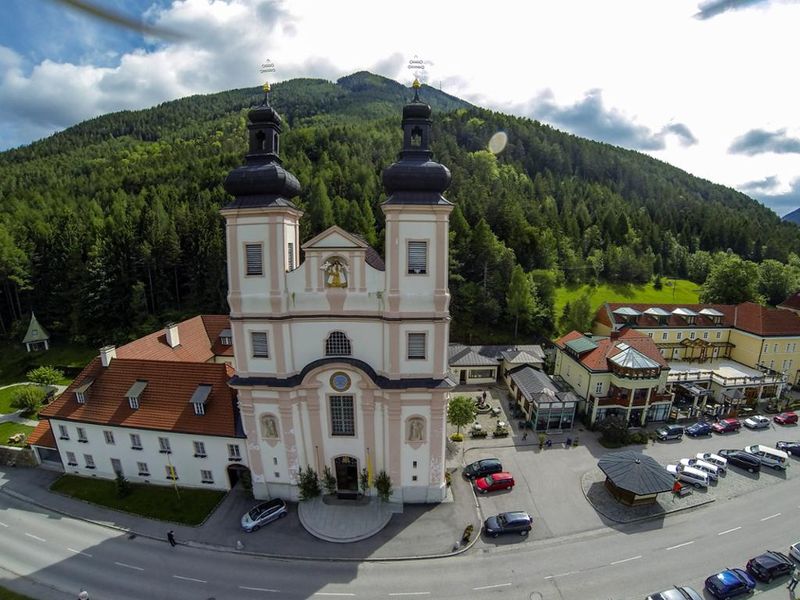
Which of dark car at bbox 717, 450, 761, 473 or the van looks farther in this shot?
the van

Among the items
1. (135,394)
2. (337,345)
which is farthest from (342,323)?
(135,394)

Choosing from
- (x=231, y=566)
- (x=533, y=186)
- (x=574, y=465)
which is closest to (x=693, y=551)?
(x=574, y=465)

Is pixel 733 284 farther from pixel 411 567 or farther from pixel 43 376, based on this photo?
pixel 43 376

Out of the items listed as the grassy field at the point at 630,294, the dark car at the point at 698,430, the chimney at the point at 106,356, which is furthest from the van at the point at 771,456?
the chimney at the point at 106,356

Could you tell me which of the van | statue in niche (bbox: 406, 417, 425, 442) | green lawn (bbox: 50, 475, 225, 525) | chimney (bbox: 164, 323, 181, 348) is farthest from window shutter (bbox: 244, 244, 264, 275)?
the van

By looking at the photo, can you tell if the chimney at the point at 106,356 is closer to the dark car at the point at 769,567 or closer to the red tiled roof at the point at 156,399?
the red tiled roof at the point at 156,399

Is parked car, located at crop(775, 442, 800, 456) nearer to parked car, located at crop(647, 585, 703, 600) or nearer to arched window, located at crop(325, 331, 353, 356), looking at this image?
parked car, located at crop(647, 585, 703, 600)

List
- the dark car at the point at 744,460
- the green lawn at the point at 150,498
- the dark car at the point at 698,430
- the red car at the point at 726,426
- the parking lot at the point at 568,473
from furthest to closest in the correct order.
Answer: the red car at the point at 726,426 < the dark car at the point at 698,430 < the dark car at the point at 744,460 < the parking lot at the point at 568,473 < the green lawn at the point at 150,498

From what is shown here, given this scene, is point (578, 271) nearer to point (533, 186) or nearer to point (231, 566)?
point (533, 186)
